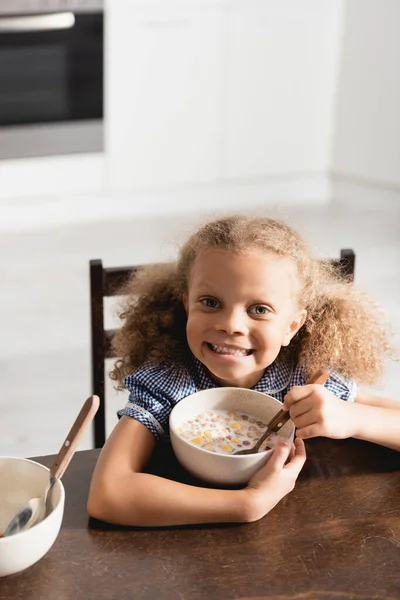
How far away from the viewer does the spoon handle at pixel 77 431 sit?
1069mm

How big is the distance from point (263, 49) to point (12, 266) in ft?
5.26

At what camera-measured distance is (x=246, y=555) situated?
1104mm

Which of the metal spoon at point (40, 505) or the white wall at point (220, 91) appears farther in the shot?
the white wall at point (220, 91)

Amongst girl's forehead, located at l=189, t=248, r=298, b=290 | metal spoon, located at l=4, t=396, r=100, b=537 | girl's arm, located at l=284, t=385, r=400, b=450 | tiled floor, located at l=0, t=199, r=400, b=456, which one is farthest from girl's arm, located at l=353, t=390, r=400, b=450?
tiled floor, located at l=0, t=199, r=400, b=456

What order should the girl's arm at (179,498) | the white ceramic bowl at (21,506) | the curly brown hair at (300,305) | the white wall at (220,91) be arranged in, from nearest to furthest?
the white ceramic bowl at (21,506) < the girl's arm at (179,498) < the curly brown hair at (300,305) < the white wall at (220,91)

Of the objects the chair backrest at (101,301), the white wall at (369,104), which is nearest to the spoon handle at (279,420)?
the chair backrest at (101,301)

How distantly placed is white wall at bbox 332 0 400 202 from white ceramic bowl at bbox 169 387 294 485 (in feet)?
11.2

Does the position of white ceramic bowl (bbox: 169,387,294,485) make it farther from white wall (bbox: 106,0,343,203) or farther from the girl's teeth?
white wall (bbox: 106,0,343,203)

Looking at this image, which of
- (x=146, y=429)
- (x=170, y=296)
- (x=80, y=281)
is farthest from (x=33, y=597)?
(x=80, y=281)

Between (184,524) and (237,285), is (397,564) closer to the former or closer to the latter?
(184,524)

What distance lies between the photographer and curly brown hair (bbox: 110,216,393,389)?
4.58 feet

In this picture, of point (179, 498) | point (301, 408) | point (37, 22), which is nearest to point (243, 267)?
point (301, 408)

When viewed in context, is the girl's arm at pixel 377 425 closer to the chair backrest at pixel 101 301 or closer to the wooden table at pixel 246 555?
the wooden table at pixel 246 555

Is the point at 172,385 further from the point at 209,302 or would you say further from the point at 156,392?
the point at 209,302
